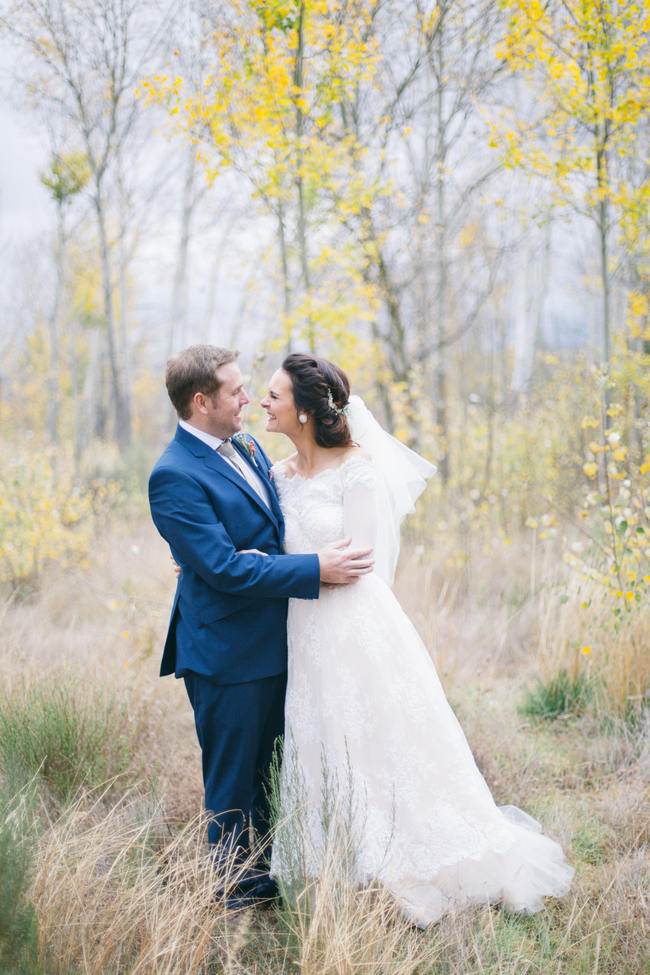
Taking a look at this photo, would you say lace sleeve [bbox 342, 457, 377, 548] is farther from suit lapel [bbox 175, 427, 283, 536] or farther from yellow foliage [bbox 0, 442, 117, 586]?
yellow foliage [bbox 0, 442, 117, 586]

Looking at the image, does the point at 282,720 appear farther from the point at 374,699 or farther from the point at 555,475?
the point at 555,475

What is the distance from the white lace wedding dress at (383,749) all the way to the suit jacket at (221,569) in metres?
0.14

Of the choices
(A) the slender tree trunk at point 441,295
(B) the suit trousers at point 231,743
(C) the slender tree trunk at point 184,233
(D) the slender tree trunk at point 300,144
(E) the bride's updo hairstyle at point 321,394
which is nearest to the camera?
(B) the suit trousers at point 231,743

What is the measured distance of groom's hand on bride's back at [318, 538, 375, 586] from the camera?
2.48 meters

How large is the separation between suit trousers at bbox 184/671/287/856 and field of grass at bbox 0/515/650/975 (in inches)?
5.5

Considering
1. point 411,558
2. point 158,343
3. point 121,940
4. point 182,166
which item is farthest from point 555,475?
point 158,343

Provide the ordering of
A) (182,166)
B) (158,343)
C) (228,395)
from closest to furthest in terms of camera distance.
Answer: (228,395) → (182,166) → (158,343)

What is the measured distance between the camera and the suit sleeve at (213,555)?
2.37 meters

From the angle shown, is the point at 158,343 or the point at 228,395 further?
the point at 158,343

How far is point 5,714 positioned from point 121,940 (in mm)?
1456

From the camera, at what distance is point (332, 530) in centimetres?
264

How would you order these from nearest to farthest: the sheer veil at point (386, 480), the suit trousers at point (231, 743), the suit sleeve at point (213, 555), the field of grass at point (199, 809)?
the field of grass at point (199, 809) → the suit sleeve at point (213, 555) → the suit trousers at point (231, 743) → the sheer veil at point (386, 480)

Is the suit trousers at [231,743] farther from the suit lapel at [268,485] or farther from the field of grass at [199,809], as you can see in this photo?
the suit lapel at [268,485]

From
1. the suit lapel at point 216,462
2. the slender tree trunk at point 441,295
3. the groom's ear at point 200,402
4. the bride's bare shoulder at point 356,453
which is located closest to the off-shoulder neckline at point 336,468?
the bride's bare shoulder at point 356,453
